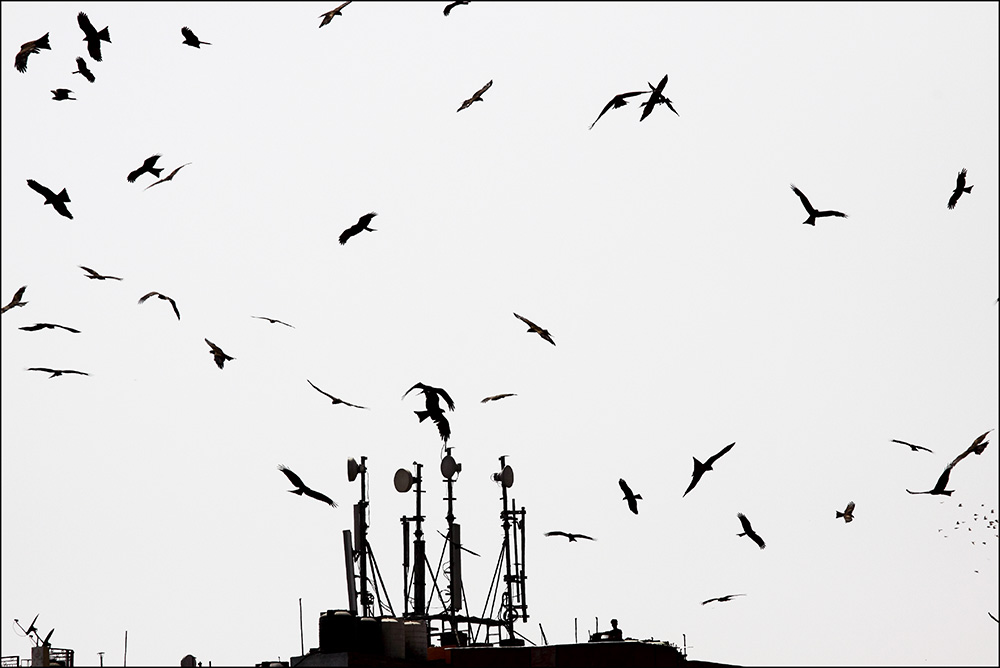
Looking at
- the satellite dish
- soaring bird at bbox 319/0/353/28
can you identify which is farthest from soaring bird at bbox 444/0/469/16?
the satellite dish

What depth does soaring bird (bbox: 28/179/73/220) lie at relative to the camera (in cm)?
3903

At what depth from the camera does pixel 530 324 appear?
1480 inches

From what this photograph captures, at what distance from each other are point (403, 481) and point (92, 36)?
795 inches

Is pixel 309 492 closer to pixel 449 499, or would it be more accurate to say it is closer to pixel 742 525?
pixel 742 525

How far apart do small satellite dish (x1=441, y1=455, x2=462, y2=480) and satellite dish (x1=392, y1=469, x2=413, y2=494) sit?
1668 mm

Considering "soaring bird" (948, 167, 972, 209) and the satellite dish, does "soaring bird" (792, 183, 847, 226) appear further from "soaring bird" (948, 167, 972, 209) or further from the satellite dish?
the satellite dish

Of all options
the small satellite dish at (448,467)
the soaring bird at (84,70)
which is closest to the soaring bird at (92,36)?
the soaring bird at (84,70)

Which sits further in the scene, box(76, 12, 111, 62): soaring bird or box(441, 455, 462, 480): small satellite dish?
box(441, 455, 462, 480): small satellite dish

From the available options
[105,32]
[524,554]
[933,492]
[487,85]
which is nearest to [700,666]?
[524,554]

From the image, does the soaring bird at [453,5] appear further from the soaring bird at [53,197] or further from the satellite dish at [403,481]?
the satellite dish at [403,481]

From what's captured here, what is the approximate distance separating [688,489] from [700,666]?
16.1 metres

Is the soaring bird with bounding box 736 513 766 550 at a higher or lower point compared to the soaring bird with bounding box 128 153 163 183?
lower

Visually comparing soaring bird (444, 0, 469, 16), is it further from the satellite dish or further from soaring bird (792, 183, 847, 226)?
the satellite dish

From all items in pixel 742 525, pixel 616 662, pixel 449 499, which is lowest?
pixel 616 662
